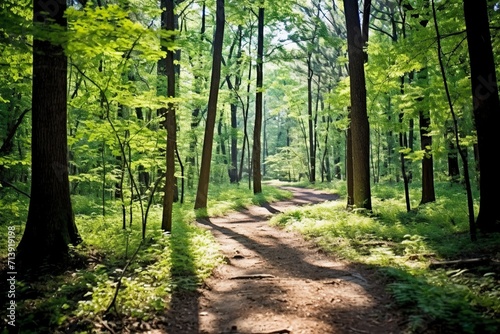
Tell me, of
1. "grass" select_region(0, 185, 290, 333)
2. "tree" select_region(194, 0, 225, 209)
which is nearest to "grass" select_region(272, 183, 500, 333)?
"grass" select_region(0, 185, 290, 333)

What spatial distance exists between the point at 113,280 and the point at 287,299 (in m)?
2.88

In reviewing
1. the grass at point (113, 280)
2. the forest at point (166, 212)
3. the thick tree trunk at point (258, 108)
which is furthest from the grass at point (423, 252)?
the thick tree trunk at point (258, 108)

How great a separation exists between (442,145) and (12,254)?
11628 mm

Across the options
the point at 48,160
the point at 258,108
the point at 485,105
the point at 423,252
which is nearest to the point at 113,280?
the point at 48,160

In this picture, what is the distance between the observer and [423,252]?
6.69 m

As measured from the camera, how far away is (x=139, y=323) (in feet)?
14.2

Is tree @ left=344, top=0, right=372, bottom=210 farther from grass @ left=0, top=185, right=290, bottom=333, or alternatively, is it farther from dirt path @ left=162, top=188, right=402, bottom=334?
grass @ left=0, top=185, right=290, bottom=333

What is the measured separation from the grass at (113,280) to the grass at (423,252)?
320 centimetres

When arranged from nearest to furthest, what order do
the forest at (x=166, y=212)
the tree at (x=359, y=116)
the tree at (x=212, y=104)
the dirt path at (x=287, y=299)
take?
the dirt path at (x=287, y=299)
the forest at (x=166, y=212)
the tree at (x=359, y=116)
the tree at (x=212, y=104)

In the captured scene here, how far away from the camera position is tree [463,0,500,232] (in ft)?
22.8

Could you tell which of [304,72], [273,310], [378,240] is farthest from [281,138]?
[273,310]

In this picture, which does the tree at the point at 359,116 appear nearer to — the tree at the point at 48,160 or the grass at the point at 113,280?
the grass at the point at 113,280

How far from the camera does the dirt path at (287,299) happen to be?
4.14m

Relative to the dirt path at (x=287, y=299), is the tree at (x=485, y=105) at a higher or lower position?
higher
